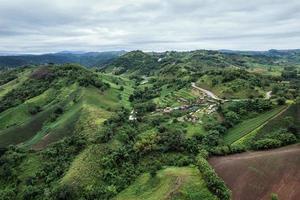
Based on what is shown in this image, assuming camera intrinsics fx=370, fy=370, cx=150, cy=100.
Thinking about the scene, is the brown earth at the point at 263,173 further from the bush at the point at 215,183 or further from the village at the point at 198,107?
the village at the point at 198,107

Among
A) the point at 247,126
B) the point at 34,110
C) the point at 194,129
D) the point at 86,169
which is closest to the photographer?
the point at 86,169

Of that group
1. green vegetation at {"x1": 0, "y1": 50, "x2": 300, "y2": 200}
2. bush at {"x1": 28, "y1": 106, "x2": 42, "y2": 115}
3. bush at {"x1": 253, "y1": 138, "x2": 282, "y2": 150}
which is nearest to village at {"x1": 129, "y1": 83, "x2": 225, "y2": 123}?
green vegetation at {"x1": 0, "y1": 50, "x2": 300, "y2": 200}

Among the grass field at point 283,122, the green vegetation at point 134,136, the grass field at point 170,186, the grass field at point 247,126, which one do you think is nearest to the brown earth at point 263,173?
the green vegetation at point 134,136

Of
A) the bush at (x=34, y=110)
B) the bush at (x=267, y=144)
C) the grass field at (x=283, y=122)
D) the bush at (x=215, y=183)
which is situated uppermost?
the grass field at (x=283, y=122)

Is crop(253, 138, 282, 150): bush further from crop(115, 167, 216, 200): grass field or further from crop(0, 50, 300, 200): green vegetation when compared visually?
crop(115, 167, 216, 200): grass field

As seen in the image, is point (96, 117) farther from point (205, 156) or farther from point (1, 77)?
point (1, 77)

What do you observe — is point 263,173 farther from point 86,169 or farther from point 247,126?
point 86,169

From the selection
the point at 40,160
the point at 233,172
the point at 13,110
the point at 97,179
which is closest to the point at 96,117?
the point at 40,160

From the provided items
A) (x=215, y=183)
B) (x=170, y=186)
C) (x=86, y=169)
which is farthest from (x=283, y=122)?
(x=86, y=169)
